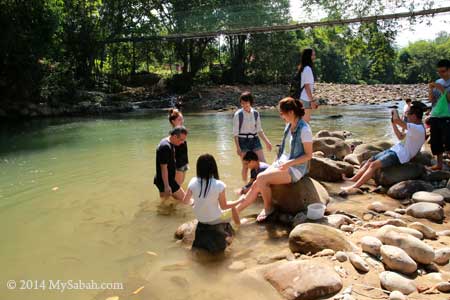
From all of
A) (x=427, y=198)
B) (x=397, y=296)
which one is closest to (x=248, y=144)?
(x=427, y=198)

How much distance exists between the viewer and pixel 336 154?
25.6 feet

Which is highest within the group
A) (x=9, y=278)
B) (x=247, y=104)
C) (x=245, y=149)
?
(x=247, y=104)

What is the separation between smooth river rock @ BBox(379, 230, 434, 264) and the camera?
3.30m

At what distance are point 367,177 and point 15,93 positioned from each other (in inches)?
741

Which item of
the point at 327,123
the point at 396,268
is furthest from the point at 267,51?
the point at 396,268

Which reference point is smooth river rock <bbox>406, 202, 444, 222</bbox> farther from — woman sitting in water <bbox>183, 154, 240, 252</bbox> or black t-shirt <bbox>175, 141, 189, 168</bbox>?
black t-shirt <bbox>175, 141, 189, 168</bbox>

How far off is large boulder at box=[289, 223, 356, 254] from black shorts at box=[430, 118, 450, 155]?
3345 millimetres

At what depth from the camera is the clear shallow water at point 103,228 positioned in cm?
364

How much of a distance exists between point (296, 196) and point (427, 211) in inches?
60.1

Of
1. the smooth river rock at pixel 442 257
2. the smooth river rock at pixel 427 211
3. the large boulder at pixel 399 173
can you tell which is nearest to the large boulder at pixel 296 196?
the smooth river rock at pixel 427 211

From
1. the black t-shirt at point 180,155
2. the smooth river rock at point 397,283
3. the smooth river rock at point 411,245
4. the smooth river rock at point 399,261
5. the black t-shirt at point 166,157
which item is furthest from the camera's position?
the black t-shirt at point 180,155

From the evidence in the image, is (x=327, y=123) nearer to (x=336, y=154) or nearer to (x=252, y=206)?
(x=336, y=154)

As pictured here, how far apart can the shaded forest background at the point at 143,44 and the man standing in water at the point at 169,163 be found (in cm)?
1505

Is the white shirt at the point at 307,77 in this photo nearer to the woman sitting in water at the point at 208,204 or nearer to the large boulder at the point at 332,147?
the large boulder at the point at 332,147
